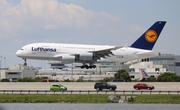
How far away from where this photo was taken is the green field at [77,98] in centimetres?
6712

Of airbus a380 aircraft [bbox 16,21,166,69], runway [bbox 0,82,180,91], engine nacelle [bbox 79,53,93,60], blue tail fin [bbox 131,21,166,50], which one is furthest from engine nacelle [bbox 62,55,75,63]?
blue tail fin [bbox 131,21,166,50]

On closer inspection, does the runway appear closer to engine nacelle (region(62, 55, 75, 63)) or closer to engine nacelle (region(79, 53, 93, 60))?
engine nacelle (region(62, 55, 75, 63))

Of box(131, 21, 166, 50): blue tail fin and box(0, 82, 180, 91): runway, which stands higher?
box(131, 21, 166, 50): blue tail fin

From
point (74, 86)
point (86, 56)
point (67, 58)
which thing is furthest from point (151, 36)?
point (74, 86)

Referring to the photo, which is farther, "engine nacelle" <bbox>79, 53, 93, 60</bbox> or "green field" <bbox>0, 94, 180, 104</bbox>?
"engine nacelle" <bbox>79, 53, 93, 60</bbox>

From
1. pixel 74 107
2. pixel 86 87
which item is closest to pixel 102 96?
pixel 74 107

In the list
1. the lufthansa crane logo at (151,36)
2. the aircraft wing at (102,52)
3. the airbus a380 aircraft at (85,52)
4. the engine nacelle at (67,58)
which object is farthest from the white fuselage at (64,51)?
the lufthansa crane logo at (151,36)

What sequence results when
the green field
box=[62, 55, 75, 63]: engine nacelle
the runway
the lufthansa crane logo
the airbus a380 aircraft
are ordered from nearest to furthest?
the green field
the runway
the airbus a380 aircraft
box=[62, 55, 75, 63]: engine nacelle
the lufthansa crane logo

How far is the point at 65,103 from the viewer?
66.4 meters

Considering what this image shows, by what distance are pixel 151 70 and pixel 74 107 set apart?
13021 cm

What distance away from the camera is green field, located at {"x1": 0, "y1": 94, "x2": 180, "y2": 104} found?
2643 inches

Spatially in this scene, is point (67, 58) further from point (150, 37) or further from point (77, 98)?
point (77, 98)

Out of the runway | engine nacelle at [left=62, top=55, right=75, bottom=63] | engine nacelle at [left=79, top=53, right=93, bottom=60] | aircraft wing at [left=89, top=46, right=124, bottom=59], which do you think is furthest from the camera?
aircraft wing at [left=89, top=46, right=124, bottom=59]

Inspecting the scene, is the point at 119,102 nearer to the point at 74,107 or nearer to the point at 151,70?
the point at 74,107
